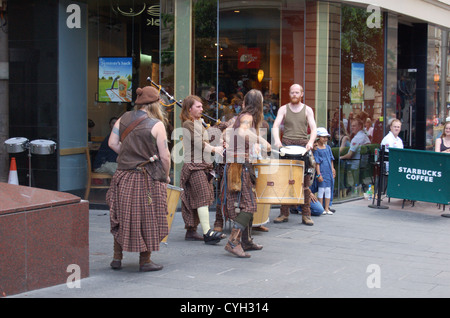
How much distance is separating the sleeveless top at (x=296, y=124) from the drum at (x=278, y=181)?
4.31 feet

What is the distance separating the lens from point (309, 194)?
9.45 m

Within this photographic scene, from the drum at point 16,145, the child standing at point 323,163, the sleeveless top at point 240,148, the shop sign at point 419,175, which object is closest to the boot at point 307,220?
the child standing at point 323,163

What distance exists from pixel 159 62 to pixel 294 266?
5244 mm

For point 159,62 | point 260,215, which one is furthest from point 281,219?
point 159,62

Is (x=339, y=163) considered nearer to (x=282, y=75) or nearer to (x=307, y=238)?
(x=282, y=75)

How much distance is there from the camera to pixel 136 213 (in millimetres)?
6148

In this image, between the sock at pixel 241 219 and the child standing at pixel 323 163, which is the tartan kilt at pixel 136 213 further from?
the child standing at pixel 323 163

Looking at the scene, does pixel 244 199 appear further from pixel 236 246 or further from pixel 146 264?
pixel 146 264

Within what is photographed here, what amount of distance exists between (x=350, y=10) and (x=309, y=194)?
4459 mm

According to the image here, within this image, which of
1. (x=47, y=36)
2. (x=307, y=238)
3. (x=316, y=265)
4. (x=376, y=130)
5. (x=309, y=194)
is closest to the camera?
(x=316, y=265)

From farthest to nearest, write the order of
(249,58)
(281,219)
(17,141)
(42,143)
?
1. (249,58)
2. (42,143)
3. (17,141)
4. (281,219)

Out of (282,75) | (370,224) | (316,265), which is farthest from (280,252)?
(282,75)

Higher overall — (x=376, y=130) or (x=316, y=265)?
(x=376, y=130)

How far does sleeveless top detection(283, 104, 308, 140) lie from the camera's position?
9398 millimetres
